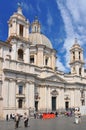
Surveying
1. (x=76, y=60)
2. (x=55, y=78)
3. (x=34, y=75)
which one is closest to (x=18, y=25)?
(x=34, y=75)

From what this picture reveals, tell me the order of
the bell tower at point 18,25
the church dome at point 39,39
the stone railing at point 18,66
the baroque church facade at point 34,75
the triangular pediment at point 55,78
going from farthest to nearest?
the church dome at point 39,39 → the triangular pediment at point 55,78 → the bell tower at point 18,25 → the stone railing at point 18,66 → the baroque church facade at point 34,75

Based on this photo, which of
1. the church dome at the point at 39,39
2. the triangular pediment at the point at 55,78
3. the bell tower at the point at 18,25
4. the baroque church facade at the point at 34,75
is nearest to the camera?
the baroque church facade at the point at 34,75

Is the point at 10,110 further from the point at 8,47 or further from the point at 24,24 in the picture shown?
the point at 24,24

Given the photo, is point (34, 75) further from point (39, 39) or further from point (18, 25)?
point (39, 39)

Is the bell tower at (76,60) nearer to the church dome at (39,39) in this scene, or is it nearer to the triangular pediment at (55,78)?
the church dome at (39,39)

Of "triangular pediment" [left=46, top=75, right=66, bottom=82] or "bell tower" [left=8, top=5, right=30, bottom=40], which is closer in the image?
"bell tower" [left=8, top=5, right=30, bottom=40]

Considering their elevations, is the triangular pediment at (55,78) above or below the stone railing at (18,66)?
below

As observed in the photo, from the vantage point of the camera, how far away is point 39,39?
58812 millimetres

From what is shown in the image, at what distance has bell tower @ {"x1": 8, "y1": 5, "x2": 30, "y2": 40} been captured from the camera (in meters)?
46.0

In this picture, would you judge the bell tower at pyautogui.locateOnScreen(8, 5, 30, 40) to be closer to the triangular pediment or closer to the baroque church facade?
the baroque church facade

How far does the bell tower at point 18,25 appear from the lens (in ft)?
151

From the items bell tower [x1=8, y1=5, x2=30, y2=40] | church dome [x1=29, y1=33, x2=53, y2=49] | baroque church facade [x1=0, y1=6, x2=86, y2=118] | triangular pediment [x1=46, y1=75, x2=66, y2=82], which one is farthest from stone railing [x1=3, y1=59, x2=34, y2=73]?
church dome [x1=29, y1=33, x2=53, y2=49]

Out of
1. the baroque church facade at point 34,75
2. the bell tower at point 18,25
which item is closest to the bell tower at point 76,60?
the baroque church facade at point 34,75

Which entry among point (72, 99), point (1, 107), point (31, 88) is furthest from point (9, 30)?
point (72, 99)
